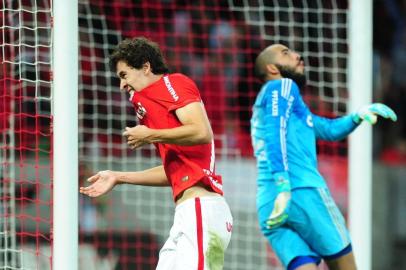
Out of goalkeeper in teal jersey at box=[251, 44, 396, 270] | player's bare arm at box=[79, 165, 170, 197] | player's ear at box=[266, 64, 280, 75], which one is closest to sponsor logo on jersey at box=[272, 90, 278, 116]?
goalkeeper in teal jersey at box=[251, 44, 396, 270]

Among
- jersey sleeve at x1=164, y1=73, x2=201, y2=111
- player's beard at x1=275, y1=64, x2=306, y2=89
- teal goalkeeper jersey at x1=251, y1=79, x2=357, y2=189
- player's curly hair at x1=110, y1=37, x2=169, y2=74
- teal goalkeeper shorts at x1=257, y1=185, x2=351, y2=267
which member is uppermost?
player's curly hair at x1=110, y1=37, x2=169, y2=74

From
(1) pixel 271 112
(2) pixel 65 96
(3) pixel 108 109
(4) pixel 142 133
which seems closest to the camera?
(4) pixel 142 133

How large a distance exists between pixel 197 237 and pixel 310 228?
1312 millimetres

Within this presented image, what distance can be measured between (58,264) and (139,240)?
11.5 ft

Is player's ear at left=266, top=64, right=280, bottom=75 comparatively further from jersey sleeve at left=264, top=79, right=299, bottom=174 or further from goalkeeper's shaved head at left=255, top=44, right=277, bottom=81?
jersey sleeve at left=264, top=79, right=299, bottom=174

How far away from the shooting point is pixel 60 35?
5512 millimetres

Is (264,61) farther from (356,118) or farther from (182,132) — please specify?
(182,132)

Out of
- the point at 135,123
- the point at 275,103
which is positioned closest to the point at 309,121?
the point at 275,103

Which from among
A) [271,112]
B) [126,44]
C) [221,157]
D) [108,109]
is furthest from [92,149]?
[126,44]

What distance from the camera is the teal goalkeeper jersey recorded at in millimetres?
5852

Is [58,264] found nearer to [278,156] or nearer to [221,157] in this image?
[278,156]

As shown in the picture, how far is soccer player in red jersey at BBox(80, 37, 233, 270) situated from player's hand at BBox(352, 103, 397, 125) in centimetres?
136

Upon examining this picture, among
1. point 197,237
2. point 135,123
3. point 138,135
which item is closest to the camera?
point 138,135

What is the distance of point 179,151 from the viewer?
16.4 feet
